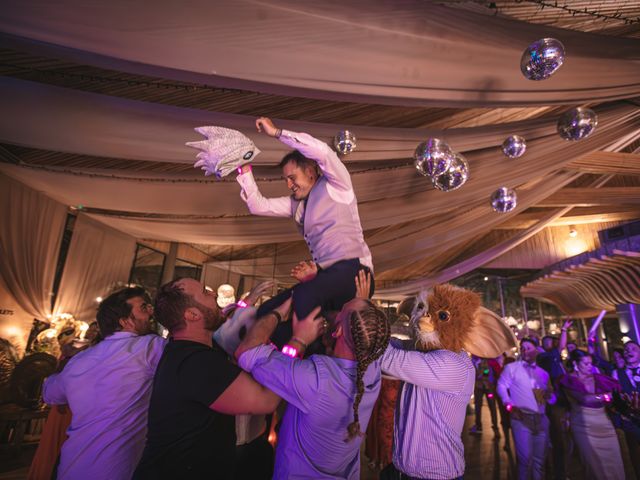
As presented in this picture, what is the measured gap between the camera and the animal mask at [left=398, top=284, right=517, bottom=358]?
1916 mm

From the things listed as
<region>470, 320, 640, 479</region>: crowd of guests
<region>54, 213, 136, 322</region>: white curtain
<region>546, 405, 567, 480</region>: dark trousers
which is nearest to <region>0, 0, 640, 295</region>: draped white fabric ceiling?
<region>470, 320, 640, 479</region>: crowd of guests

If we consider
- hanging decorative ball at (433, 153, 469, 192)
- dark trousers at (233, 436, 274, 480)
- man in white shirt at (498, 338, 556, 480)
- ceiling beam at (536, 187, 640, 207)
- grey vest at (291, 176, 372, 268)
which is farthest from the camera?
ceiling beam at (536, 187, 640, 207)

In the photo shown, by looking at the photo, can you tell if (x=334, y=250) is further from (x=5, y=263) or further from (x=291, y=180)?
(x=5, y=263)

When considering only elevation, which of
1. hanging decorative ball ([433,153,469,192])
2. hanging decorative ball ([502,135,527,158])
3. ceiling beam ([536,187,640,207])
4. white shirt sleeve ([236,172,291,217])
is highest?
ceiling beam ([536,187,640,207])

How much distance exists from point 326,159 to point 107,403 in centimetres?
147

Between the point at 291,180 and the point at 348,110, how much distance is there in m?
2.43

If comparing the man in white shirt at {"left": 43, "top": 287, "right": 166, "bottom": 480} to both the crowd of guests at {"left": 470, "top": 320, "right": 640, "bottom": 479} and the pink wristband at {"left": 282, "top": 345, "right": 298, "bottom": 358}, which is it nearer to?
the pink wristband at {"left": 282, "top": 345, "right": 298, "bottom": 358}

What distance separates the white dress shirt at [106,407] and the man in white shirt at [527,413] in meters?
3.40

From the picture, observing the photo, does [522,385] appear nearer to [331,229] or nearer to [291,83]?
[331,229]

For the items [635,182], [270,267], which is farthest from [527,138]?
[635,182]

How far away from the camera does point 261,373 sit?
112 cm

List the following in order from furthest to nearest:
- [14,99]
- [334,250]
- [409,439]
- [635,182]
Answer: [635,182] → [14,99] → [409,439] → [334,250]

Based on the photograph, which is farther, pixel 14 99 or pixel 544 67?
pixel 14 99

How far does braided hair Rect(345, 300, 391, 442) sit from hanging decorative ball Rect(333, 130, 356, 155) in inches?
72.8
